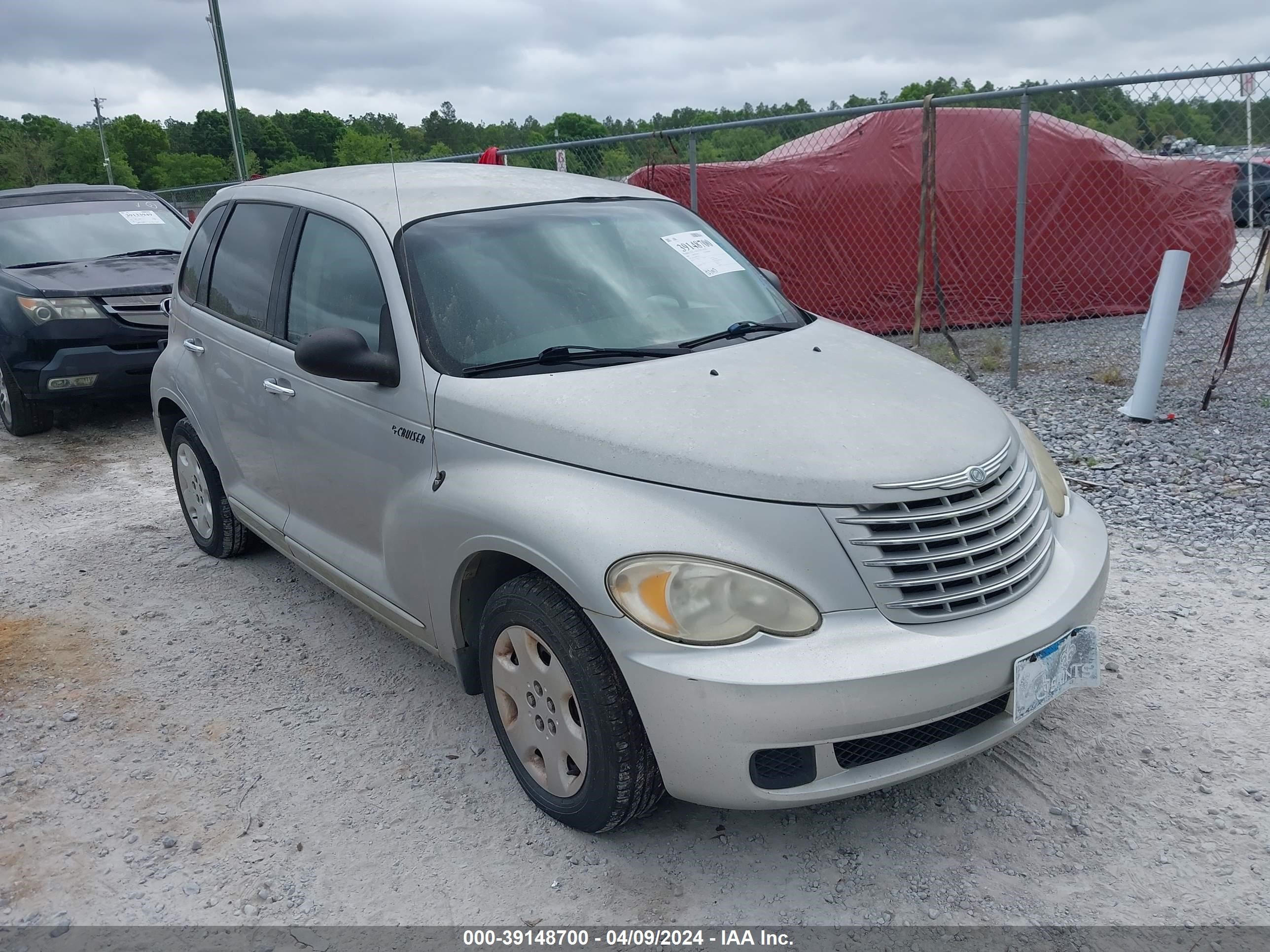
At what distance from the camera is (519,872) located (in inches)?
108

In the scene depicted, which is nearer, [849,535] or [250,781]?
[849,535]

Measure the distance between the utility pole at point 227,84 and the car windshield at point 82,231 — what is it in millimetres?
5808

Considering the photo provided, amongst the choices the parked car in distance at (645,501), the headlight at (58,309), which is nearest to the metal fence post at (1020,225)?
the parked car in distance at (645,501)

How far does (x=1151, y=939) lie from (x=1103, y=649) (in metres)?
1.52

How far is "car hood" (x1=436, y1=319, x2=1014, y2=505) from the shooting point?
2557 mm

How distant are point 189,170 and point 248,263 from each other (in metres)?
63.6

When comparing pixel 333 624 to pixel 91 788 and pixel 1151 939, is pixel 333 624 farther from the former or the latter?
pixel 1151 939

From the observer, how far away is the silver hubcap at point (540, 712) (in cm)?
270

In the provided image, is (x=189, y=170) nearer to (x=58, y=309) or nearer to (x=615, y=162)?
(x=615, y=162)

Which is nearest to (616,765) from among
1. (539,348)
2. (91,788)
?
(539,348)

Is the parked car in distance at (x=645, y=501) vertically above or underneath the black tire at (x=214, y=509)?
above

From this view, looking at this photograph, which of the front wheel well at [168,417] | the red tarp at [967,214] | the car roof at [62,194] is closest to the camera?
the front wheel well at [168,417]

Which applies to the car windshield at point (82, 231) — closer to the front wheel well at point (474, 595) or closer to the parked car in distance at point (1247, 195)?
the front wheel well at point (474, 595)

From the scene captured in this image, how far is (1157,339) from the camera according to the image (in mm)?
6402
